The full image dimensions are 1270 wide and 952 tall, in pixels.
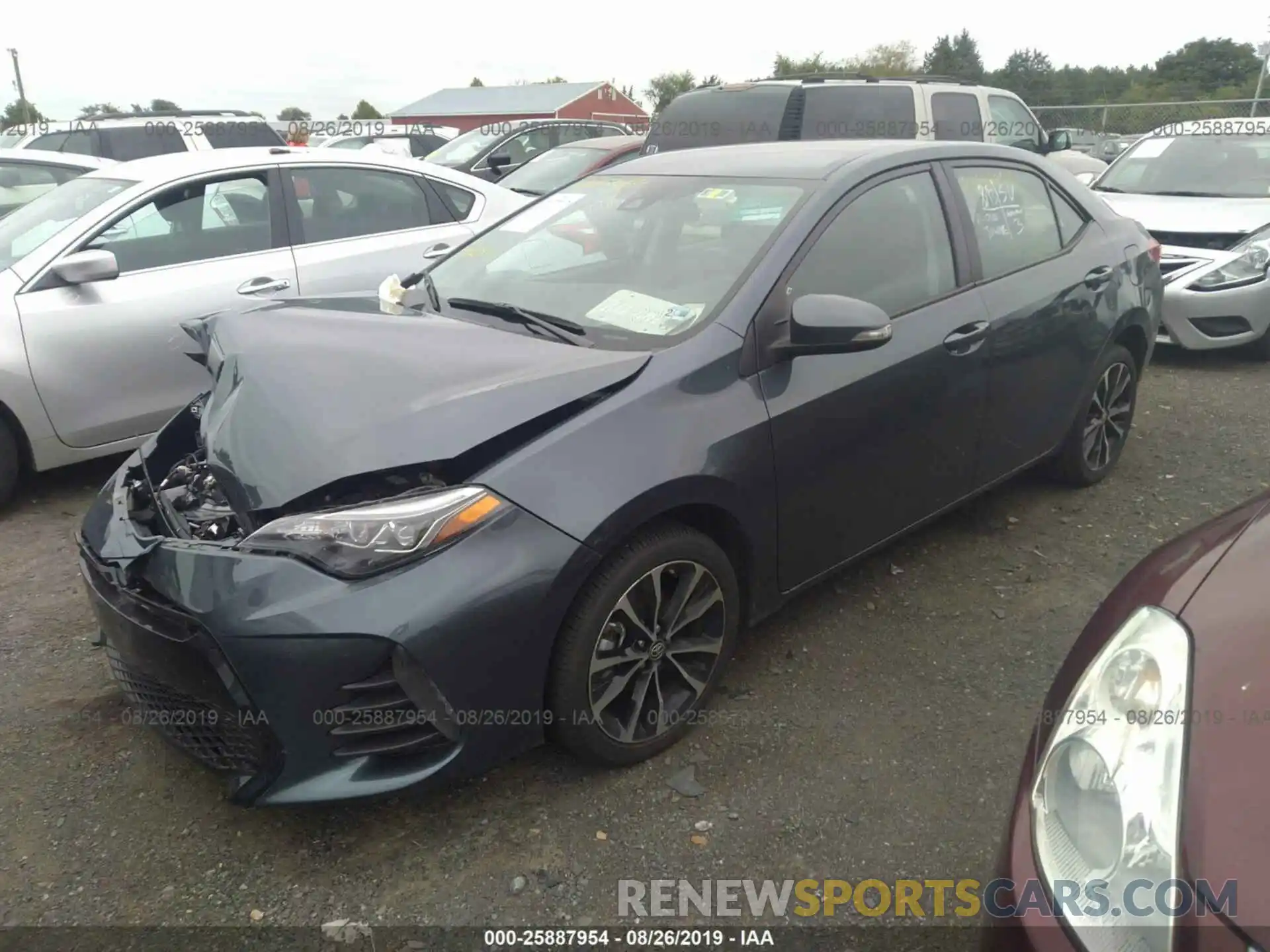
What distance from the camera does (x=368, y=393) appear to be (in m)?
2.41

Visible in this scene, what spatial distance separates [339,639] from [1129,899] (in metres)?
1.53

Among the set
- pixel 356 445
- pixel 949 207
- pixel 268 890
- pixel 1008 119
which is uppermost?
pixel 1008 119

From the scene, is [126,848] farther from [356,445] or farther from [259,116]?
[259,116]

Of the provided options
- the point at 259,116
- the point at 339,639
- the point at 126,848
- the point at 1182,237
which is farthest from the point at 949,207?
the point at 259,116

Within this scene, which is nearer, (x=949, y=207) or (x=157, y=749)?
(x=157, y=749)

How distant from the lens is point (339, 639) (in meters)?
2.05

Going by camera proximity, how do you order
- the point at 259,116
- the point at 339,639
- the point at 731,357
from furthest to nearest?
the point at 259,116 → the point at 731,357 → the point at 339,639

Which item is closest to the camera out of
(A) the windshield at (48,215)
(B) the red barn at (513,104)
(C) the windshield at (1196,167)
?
(A) the windshield at (48,215)

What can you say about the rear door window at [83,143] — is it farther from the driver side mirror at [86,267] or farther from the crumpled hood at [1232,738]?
the crumpled hood at [1232,738]

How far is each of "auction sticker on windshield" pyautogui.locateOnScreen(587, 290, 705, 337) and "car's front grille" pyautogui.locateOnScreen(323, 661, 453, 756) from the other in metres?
1.21

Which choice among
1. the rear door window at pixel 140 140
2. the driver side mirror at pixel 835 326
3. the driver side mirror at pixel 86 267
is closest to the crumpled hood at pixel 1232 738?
the driver side mirror at pixel 835 326

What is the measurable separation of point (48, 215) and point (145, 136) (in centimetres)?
696

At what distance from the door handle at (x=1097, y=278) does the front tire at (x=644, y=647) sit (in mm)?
2192

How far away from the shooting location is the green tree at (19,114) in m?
41.5
